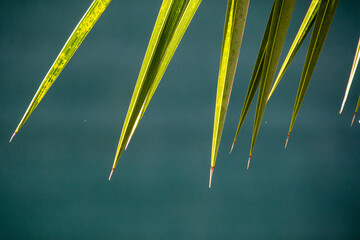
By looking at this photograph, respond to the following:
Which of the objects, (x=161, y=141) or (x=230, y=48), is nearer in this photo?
(x=230, y=48)

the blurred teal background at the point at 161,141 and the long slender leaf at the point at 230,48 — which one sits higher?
the blurred teal background at the point at 161,141

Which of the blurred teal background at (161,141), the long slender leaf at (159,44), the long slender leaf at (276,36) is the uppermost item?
the blurred teal background at (161,141)

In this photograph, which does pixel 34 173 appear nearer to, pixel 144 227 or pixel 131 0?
pixel 144 227

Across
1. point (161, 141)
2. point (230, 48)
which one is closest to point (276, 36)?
point (230, 48)

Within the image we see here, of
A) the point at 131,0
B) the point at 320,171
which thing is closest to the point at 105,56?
the point at 131,0

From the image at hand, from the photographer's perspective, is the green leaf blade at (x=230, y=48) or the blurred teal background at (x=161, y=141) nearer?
the green leaf blade at (x=230, y=48)

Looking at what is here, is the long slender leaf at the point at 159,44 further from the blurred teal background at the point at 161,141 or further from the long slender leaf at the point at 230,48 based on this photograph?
the blurred teal background at the point at 161,141

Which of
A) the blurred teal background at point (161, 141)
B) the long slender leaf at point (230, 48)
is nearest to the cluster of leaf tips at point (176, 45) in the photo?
the long slender leaf at point (230, 48)

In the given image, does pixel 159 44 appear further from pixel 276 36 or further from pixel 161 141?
pixel 161 141

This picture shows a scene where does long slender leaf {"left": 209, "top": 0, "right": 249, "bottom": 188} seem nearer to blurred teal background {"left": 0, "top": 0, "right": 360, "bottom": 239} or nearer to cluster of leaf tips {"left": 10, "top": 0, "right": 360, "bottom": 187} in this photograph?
cluster of leaf tips {"left": 10, "top": 0, "right": 360, "bottom": 187}
